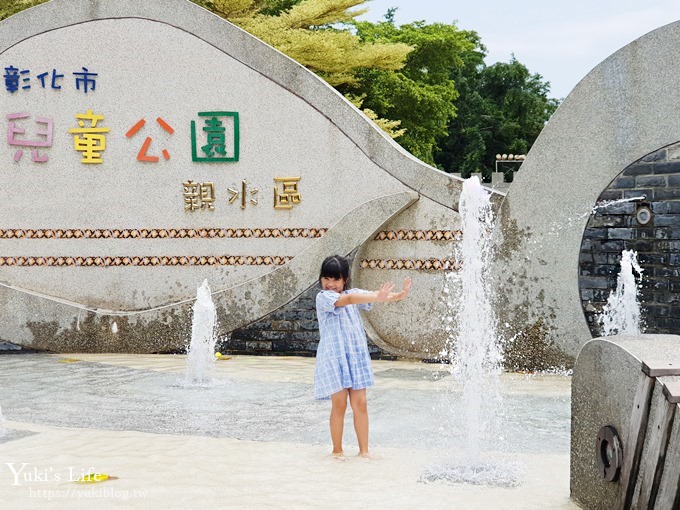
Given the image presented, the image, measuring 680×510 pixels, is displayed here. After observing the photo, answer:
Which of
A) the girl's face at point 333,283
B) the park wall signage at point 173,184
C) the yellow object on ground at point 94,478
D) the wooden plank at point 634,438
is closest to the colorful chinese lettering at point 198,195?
the park wall signage at point 173,184

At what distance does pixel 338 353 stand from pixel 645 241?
3.99 metres

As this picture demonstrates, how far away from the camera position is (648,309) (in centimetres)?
761

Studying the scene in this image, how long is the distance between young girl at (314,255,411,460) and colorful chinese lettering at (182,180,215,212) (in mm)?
5027

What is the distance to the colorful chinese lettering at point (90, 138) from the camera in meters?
9.84

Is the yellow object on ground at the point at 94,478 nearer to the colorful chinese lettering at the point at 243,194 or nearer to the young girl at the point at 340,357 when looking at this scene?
the young girl at the point at 340,357

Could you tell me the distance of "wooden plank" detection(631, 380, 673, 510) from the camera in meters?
3.09

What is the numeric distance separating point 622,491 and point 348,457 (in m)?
1.72

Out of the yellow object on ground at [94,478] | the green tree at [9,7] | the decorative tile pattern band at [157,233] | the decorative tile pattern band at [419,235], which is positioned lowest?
the yellow object on ground at [94,478]

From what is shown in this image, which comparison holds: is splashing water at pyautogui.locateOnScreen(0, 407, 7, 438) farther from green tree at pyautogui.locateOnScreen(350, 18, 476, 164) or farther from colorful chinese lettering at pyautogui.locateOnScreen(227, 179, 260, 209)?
green tree at pyautogui.locateOnScreen(350, 18, 476, 164)

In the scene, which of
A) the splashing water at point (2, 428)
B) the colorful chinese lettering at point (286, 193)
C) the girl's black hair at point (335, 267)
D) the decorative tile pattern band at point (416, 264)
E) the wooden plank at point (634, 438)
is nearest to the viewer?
the wooden plank at point (634, 438)

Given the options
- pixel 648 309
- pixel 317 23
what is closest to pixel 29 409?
pixel 648 309

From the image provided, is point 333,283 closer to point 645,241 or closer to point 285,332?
point 645,241

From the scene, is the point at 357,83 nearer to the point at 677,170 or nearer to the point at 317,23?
the point at 317,23

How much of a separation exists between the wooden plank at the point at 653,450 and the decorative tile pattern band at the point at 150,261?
638cm
